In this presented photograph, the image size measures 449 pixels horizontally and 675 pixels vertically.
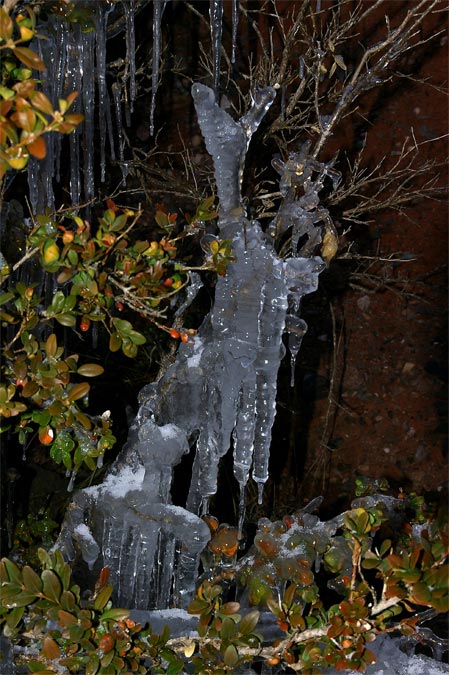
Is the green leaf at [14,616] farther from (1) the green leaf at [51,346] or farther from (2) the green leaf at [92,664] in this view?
(1) the green leaf at [51,346]

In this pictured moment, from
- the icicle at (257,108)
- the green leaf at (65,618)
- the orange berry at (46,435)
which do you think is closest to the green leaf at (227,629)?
the green leaf at (65,618)

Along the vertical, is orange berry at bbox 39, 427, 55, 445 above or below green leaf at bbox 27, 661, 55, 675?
above

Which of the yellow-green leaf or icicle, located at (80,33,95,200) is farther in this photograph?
icicle, located at (80,33,95,200)

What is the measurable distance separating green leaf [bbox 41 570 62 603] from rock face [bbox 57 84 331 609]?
1.20 ft

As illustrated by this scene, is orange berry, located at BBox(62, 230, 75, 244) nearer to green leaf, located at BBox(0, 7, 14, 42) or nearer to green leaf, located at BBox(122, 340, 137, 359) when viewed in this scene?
green leaf, located at BBox(122, 340, 137, 359)

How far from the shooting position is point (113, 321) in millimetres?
1621

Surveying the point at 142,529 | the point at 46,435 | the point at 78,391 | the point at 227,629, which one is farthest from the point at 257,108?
the point at 227,629

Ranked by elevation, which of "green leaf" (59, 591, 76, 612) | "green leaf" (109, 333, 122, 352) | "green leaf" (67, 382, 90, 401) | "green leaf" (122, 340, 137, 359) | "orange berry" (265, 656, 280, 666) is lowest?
"orange berry" (265, 656, 280, 666)

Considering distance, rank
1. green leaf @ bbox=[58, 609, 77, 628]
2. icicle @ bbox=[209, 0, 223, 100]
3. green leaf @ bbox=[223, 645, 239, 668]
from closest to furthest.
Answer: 1. green leaf @ bbox=[58, 609, 77, 628]
2. green leaf @ bbox=[223, 645, 239, 668]
3. icicle @ bbox=[209, 0, 223, 100]

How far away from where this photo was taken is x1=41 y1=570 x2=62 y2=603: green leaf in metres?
1.40

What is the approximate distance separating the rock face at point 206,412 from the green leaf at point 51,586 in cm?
37

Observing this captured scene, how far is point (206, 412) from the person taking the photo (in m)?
1.81

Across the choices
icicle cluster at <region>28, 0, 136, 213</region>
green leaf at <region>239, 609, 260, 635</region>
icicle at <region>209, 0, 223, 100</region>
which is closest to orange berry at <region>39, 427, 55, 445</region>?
green leaf at <region>239, 609, 260, 635</region>

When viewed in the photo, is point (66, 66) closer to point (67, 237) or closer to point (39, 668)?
point (67, 237)
